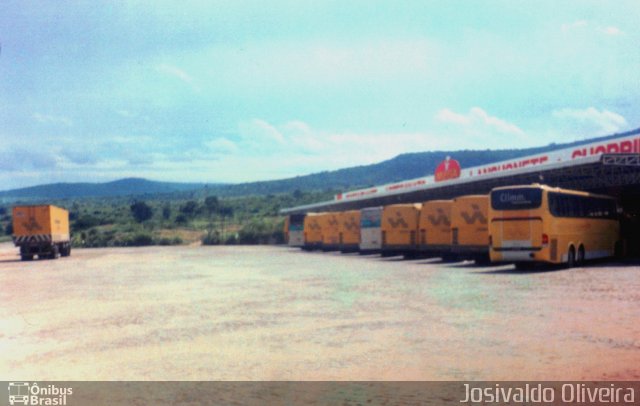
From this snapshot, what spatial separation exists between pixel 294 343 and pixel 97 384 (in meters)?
3.06

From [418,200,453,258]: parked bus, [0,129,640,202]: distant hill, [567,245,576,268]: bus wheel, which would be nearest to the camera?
[567,245,576,268]: bus wheel

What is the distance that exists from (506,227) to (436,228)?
27.3 ft

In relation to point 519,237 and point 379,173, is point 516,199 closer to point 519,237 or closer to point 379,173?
point 519,237

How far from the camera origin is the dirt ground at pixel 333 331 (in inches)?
324

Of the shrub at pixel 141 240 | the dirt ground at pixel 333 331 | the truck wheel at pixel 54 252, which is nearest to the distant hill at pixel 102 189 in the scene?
the shrub at pixel 141 240

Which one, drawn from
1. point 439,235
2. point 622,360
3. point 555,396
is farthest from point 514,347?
point 439,235

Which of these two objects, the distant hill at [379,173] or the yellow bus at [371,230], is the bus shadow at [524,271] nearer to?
the yellow bus at [371,230]

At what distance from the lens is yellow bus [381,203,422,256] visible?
111ft

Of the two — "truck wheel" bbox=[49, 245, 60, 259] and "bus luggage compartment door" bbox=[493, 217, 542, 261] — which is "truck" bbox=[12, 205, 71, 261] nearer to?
"truck wheel" bbox=[49, 245, 60, 259]

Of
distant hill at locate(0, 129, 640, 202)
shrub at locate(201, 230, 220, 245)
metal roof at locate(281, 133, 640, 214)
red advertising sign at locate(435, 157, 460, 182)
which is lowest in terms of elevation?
shrub at locate(201, 230, 220, 245)

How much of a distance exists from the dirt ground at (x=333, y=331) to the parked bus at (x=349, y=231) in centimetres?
2409

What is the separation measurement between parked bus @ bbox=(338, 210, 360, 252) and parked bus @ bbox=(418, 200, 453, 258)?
11749 mm

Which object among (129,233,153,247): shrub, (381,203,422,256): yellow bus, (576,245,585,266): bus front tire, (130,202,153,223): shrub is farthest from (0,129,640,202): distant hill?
(576,245,585,266): bus front tire

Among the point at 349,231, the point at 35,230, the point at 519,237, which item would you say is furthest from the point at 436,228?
the point at 35,230
